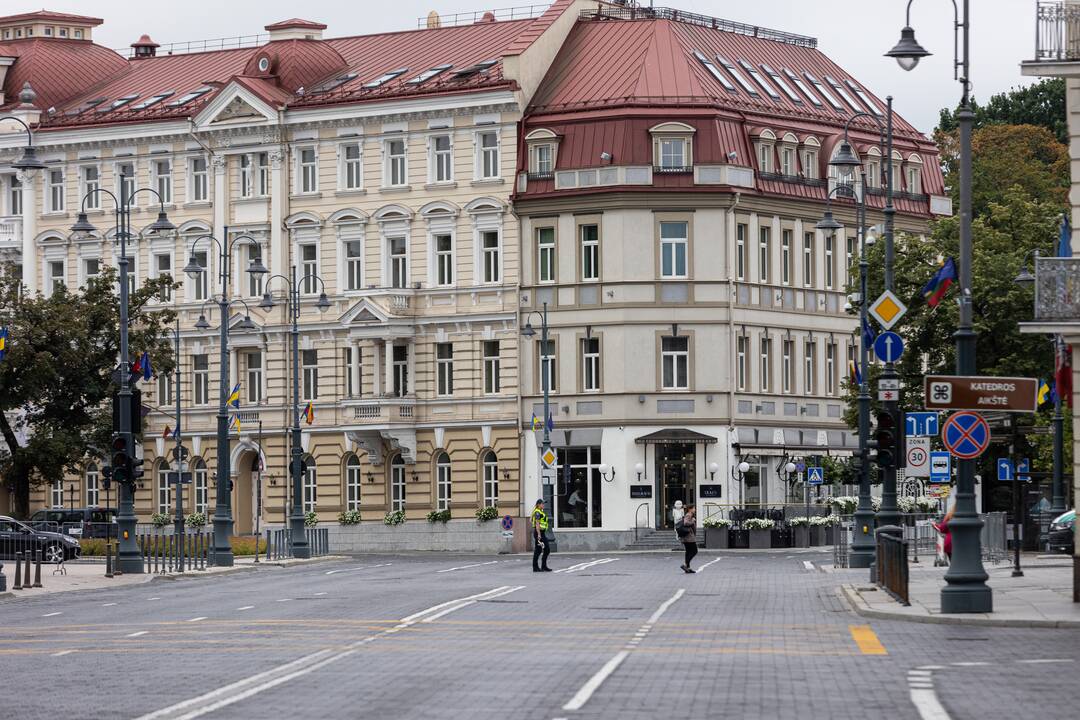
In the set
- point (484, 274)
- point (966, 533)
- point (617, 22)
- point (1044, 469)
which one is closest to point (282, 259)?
→ point (484, 274)

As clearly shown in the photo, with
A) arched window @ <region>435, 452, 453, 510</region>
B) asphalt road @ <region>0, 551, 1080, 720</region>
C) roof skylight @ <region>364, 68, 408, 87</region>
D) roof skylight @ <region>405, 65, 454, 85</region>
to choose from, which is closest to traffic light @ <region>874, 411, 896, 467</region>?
asphalt road @ <region>0, 551, 1080, 720</region>

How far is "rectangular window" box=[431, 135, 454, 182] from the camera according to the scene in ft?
274

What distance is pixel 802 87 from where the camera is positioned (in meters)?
87.4

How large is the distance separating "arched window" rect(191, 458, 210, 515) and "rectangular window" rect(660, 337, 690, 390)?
62.6 ft

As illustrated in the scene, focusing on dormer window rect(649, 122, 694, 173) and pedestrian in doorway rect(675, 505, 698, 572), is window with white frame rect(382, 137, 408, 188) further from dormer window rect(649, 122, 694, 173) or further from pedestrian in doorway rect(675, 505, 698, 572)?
pedestrian in doorway rect(675, 505, 698, 572)

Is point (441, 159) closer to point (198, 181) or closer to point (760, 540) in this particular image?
point (198, 181)

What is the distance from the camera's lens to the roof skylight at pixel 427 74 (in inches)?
3329

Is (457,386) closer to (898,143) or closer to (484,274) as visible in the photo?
(484,274)

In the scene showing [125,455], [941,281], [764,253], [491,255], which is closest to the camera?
[941,281]

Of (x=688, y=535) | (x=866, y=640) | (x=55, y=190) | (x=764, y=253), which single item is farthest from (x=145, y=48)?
→ (x=866, y=640)

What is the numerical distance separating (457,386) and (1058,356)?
38987 mm

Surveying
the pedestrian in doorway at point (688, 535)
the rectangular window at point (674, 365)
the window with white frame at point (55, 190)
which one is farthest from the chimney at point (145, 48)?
the pedestrian in doorway at point (688, 535)

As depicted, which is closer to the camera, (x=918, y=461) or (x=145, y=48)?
(x=918, y=461)

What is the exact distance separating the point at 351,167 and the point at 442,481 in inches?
464
